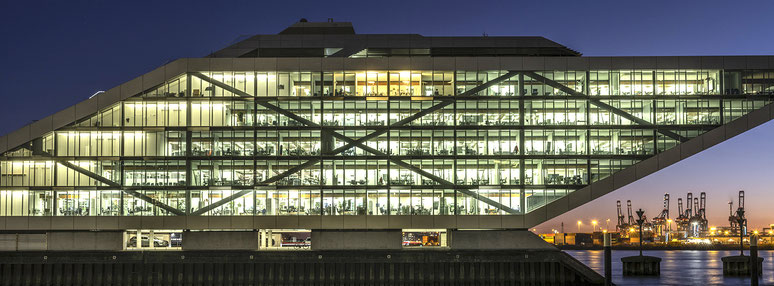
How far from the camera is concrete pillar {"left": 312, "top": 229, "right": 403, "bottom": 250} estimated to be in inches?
2958

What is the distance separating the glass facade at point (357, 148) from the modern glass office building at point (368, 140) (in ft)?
0.43

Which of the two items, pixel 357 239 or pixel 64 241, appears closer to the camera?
pixel 357 239

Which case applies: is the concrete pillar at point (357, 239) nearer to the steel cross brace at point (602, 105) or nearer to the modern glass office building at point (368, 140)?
the modern glass office building at point (368, 140)

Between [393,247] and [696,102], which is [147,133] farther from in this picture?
[696,102]

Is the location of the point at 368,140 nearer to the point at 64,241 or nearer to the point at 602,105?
the point at 602,105

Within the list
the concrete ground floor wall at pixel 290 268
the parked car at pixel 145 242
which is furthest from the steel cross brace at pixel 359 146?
the parked car at pixel 145 242

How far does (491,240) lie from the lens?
249ft

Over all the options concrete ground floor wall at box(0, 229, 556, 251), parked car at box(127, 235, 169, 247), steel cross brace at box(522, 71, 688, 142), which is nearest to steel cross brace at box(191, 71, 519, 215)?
concrete ground floor wall at box(0, 229, 556, 251)

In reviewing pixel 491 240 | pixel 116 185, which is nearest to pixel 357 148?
pixel 491 240

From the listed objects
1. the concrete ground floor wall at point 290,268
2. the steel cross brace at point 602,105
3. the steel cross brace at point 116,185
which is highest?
the steel cross brace at point 602,105

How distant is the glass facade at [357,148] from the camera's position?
249 ft

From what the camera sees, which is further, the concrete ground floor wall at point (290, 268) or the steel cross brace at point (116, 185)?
the steel cross brace at point (116, 185)

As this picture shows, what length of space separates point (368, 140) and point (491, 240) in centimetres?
1461

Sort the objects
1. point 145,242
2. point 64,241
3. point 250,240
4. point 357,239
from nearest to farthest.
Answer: point 357,239, point 250,240, point 64,241, point 145,242
